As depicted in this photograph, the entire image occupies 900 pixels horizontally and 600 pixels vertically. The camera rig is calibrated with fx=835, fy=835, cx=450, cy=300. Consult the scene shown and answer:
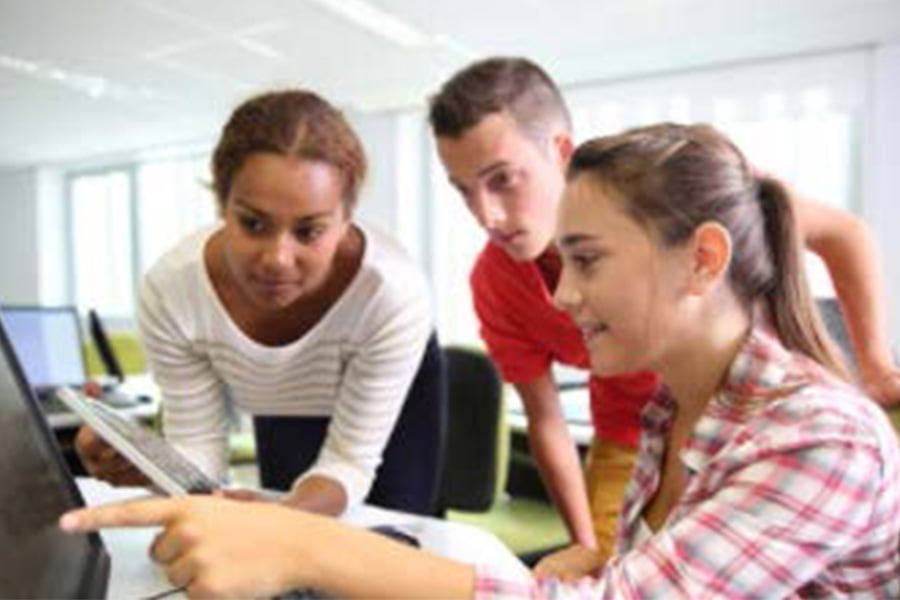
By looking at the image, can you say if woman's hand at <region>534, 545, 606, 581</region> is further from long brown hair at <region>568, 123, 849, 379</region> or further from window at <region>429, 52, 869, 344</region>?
window at <region>429, 52, 869, 344</region>

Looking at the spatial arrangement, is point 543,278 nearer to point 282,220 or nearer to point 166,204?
point 282,220

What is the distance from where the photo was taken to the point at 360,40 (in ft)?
12.7

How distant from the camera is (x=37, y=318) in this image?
3004 mm

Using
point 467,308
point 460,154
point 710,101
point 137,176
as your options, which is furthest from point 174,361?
point 137,176

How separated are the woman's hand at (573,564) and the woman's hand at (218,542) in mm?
454

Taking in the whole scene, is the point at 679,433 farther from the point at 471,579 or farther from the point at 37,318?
the point at 37,318

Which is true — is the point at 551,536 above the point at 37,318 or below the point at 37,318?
below

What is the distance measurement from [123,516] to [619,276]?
1.59 feet

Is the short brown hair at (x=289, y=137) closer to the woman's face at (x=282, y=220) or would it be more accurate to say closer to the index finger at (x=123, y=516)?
the woman's face at (x=282, y=220)

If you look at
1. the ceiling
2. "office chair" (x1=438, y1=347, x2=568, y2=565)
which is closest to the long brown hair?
"office chair" (x1=438, y1=347, x2=568, y2=565)

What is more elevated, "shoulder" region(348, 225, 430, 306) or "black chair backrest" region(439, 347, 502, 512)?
"shoulder" region(348, 225, 430, 306)

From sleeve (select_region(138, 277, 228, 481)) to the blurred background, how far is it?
2048mm

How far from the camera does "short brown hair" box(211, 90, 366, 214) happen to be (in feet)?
3.54

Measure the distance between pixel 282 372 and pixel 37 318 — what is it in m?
2.10
